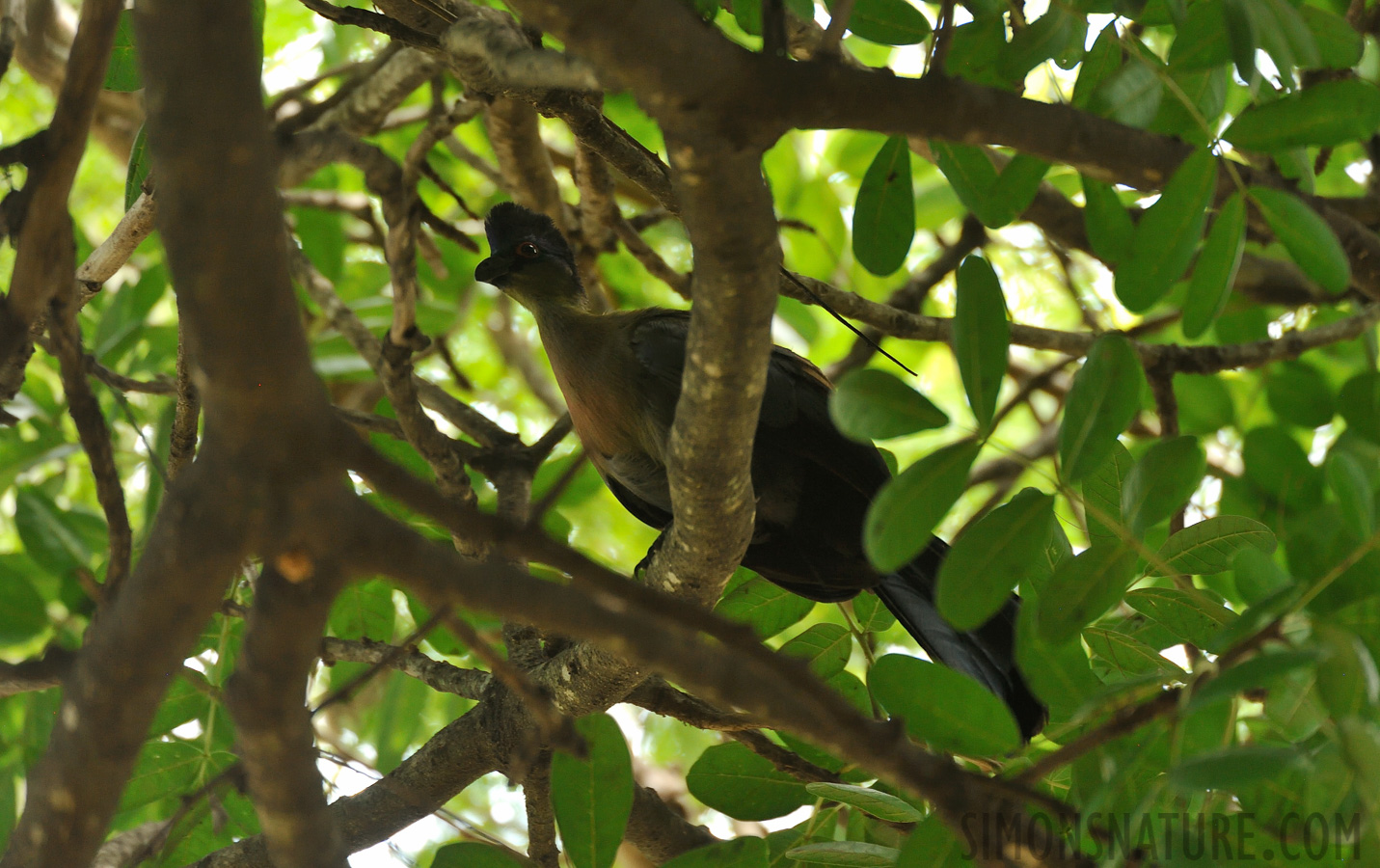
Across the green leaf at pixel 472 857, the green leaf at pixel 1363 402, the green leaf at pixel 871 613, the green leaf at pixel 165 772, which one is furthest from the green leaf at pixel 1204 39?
the green leaf at pixel 165 772

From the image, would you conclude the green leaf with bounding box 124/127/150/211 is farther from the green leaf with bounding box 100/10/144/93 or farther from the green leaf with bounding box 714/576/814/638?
the green leaf with bounding box 714/576/814/638

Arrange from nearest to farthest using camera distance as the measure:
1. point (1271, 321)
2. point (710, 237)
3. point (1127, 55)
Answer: point (710, 237) < point (1127, 55) < point (1271, 321)

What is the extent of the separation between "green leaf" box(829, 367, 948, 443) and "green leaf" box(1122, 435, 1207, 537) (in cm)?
28

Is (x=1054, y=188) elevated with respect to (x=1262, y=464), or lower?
elevated

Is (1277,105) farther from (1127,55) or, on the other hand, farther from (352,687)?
(352,687)

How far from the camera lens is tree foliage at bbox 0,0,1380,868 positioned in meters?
0.99

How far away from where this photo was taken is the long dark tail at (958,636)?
2.39 metres

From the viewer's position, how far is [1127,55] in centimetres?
192

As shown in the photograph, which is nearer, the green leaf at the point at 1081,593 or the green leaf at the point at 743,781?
the green leaf at the point at 1081,593

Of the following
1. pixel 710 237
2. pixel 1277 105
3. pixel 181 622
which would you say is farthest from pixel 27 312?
pixel 1277 105

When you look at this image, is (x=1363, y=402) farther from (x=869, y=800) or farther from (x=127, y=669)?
(x=127, y=669)

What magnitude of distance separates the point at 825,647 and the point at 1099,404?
102cm

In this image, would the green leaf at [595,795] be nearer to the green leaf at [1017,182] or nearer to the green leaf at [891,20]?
the green leaf at [1017,182]

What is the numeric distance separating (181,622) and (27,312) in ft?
1.96
